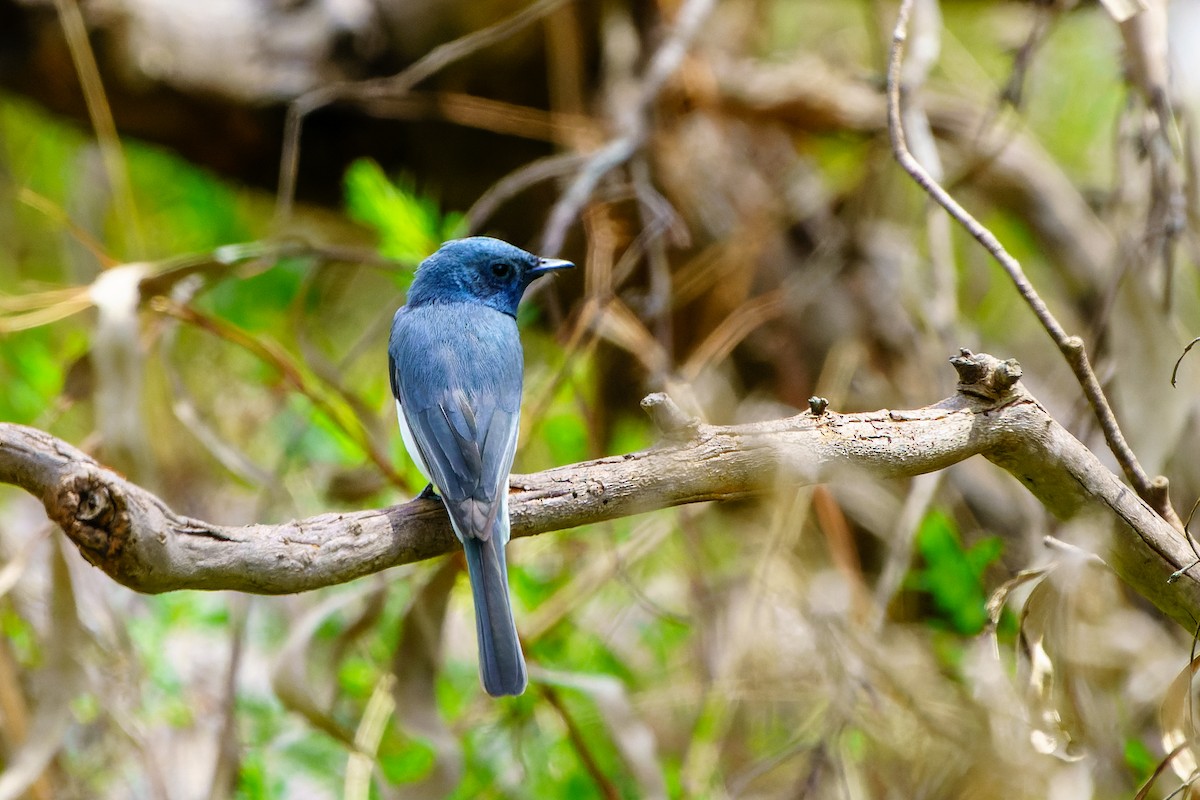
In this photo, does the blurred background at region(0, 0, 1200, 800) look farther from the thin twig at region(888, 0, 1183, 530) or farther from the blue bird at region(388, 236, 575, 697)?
the thin twig at region(888, 0, 1183, 530)

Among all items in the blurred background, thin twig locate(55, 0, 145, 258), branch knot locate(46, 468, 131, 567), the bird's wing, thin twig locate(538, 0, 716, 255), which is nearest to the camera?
branch knot locate(46, 468, 131, 567)

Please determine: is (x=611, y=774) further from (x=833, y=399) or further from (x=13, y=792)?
(x=13, y=792)

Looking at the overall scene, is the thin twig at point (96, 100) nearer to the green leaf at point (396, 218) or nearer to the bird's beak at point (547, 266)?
the green leaf at point (396, 218)

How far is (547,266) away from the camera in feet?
11.5

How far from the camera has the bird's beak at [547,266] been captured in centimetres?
345

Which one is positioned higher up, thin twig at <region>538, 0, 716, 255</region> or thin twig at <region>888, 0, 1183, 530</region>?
thin twig at <region>538, 0, 716, 255</region>

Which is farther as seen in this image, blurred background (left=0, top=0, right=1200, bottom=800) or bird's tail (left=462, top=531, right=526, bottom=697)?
blurred background (left=0, top=0, right=1200, bottom=800)

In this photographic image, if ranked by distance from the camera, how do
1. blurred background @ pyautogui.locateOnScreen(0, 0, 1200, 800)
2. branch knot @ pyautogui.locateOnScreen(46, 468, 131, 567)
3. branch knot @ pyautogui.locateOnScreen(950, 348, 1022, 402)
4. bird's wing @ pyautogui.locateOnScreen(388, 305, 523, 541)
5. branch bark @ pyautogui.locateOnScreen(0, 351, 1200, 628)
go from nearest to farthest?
branch knot @ pyautogui.locateOnScreen(46, 468, 131, 567) < branch bark @ pyautogui.locateOnScreen(0, 351, 1200, 628) < branch knot @ pyautogui.locateOnScreen(950, 348, 1022, 402) < bird's wing @ pyautogui.locateOnScreen(388, 305, 523, 541) < blurred background @ pyautogui.locateOnScreen(0, 0, 1200, 800)

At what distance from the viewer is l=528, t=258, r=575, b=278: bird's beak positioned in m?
3.45

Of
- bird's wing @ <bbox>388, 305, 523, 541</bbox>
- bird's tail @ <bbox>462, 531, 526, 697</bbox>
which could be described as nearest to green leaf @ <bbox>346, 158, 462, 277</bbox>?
bird's wing @ <bbox>388, 305, 523, 541</bbox>

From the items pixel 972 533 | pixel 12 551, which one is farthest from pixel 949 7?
pixel 12 551

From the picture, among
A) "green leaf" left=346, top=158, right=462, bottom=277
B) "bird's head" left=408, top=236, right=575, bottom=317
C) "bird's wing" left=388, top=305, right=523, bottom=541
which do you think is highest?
"green leaf" left=346, top=158, right=462, bottom=277

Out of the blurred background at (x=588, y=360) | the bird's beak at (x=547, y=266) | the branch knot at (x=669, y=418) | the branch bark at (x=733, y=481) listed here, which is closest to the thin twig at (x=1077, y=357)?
the branch bark at (x=733, y=481)

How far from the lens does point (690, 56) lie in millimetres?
4879
